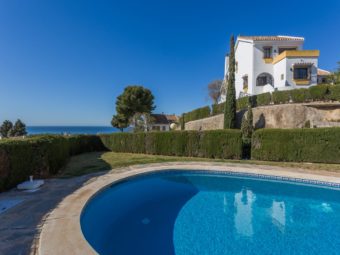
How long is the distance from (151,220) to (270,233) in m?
3.58

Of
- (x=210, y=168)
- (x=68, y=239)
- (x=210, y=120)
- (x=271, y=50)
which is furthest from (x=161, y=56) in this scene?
(x=68, y=239)

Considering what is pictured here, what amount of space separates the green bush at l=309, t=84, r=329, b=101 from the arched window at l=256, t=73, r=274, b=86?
781cm

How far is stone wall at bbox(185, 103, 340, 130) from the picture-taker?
16.6 meters

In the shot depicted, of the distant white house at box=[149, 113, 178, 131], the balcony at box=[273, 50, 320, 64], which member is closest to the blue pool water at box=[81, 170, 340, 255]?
the balcony at box=[273, 50, 320, 64]

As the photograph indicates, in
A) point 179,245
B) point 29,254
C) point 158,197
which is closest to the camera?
point 29,254

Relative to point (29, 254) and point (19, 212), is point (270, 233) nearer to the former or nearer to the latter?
point (29, 254)

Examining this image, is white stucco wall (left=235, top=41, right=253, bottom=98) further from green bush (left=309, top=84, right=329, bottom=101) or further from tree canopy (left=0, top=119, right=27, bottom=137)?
tree canopy (left=0, top=119, right=27, bottom=137)

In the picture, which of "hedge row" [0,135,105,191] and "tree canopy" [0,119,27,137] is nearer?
"hedge row" [0,135,105,191]

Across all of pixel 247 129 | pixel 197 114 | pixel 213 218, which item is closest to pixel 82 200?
pixel 213 218

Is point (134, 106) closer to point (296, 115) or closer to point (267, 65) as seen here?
point (267, 65)

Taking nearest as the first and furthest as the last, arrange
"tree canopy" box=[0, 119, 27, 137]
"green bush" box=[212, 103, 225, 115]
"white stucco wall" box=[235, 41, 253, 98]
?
"green bush" box=[212, 103, 225, 115], "white stucco wall" box=[235, 41, 253, 98], "tree canopy" box=[0, 119, 27, 137]

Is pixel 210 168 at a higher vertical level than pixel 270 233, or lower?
higher

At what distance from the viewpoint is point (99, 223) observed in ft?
17.8

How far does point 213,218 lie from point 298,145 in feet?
32.6
